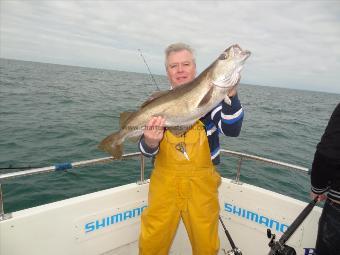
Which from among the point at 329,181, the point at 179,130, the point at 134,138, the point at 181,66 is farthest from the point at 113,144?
the point at 329,181

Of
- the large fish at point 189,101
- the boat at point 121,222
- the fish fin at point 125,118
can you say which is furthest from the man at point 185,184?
the boat at point 121,222

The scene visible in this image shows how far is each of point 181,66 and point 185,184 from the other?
5.03 feet

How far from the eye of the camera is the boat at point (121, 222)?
3561mm

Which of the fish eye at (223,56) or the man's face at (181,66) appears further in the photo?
the man's face at (181,66)

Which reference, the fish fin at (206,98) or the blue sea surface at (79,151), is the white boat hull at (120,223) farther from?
the blue sea surface at (79,151)

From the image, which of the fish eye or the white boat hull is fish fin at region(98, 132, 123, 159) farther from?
the fish eye

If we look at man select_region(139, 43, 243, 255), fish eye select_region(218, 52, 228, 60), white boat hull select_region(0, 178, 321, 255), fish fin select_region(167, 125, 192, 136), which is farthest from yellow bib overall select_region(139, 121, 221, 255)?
fish eye select_region(218, 52, 228, 60)

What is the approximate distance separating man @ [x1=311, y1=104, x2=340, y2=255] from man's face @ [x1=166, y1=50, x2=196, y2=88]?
181 centimetres

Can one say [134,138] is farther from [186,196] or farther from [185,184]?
[186,196]

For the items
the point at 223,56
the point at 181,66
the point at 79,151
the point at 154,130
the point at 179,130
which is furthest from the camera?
the point at 79,151

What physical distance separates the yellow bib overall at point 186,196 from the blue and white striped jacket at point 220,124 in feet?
0.41

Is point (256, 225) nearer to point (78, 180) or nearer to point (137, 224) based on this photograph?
point (137, 224)

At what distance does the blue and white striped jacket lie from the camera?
11.2 ft

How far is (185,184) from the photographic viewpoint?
3570 mm
